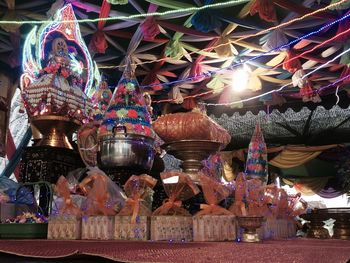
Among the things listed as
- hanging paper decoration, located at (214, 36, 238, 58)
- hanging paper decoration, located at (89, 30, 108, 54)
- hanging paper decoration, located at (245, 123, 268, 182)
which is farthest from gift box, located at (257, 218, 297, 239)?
hanging paper decoration, located at (89, 30, 108, 54)

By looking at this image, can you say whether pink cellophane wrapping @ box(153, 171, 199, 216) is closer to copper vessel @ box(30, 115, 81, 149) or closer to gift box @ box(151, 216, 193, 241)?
gift box @ box(151, 216, 193, 241)

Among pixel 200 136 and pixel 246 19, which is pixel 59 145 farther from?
pixel 246 19

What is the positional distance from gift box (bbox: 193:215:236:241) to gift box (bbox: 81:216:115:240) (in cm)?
26

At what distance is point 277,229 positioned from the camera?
1.43 meters

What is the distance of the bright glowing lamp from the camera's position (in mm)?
6676

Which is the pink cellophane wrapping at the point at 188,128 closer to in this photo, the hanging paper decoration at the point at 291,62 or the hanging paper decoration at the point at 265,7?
the hanging paper decoration at the point at 265,7

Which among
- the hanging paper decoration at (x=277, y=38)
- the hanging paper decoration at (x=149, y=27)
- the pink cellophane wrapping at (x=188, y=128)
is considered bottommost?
the pink cellophane wrapping at (x=188, y=128)

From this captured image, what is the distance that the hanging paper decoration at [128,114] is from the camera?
1.72 m

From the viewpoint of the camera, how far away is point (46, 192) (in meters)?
1.83

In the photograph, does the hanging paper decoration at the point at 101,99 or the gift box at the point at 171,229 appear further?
the hanging paper decoration at the point at 101,99

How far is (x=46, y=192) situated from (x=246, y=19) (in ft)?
14.1

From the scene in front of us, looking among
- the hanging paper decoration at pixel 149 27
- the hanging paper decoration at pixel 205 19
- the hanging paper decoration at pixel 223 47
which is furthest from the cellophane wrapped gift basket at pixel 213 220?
the hanging paper decoration at pixel 223 47

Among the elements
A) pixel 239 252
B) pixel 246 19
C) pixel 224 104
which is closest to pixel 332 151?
pixel 224 104

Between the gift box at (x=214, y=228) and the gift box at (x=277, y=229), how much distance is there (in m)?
0.10
